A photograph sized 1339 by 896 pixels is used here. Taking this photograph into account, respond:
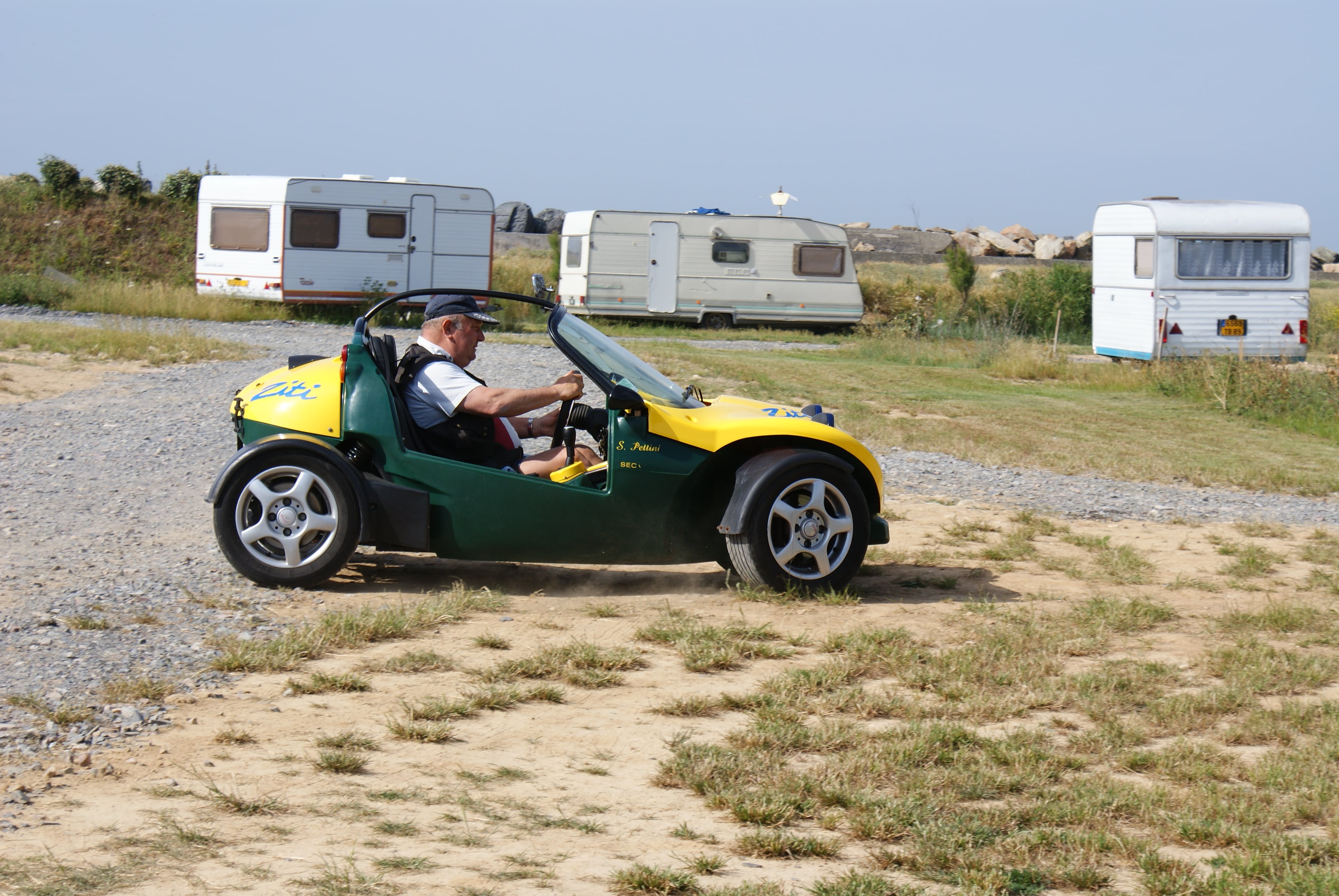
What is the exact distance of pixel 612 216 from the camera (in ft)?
88.9

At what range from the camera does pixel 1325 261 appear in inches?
2803

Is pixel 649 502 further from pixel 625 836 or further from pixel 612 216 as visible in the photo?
pixel 612 216

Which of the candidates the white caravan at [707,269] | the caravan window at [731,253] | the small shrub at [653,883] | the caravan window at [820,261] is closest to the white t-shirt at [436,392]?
the small shrub at [653,883]

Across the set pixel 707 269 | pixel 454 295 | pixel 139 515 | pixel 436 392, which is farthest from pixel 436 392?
pixel 707 269

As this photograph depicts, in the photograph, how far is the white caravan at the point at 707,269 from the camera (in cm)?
2714

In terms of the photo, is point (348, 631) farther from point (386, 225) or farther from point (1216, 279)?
point (386, 225)

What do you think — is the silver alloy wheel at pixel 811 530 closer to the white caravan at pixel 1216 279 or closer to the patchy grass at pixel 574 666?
the patchy grass at pixel 574 666

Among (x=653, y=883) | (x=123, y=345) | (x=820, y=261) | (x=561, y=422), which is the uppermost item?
(x=820, y=261)

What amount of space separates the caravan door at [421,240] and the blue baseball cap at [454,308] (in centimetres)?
1937

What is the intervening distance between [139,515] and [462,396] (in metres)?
2.88

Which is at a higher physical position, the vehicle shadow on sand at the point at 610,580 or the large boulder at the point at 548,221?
the large boulder at the point at 548,221

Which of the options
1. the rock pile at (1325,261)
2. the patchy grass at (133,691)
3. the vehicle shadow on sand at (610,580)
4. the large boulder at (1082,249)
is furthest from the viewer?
the rock pile at (1325,261)

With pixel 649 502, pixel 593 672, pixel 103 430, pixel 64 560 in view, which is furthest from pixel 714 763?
pixel 103 430

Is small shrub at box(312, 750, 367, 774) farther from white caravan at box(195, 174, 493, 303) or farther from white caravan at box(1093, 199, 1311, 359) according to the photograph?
white caravan at box(195, 174, 493, 303)
